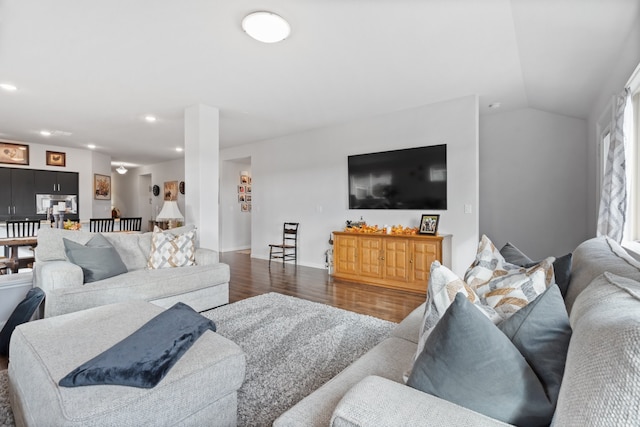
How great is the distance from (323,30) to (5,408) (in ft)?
10.4

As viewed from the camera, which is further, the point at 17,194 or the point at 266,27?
the point at 17,194

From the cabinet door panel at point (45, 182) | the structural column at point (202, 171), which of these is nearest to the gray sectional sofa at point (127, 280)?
the structural column at point (202, 171)

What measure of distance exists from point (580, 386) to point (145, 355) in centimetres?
146

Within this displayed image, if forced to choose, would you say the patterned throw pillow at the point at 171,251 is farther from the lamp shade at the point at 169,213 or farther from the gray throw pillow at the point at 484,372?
the gray throw pillow at the point at 484,372

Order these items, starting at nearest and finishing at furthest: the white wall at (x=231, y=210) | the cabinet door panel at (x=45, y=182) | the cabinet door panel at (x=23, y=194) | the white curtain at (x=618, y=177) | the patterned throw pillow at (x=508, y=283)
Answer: the patterned throw pillow at (x=508, y=283) < the white curtain at (x=618, y=177) < the cabinet door panel at (x=23, y=194) < the cabinet door panel at (x=45, y=182) < the white wall at (x=231, y=210)

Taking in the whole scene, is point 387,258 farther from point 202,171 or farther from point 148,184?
point 148,184

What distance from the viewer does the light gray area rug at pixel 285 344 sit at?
177cm

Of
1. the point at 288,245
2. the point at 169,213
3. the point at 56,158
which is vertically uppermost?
the point at 56,158

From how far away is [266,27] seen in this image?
2414mm

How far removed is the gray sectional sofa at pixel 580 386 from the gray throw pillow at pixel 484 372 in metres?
0.05

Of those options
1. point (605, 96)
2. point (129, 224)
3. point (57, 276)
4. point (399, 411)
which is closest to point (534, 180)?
point (605, 96)

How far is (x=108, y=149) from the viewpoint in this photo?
7.53 m

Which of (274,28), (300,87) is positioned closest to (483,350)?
(274,28)

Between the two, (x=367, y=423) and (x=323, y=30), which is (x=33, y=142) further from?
(x=367, y=423)
